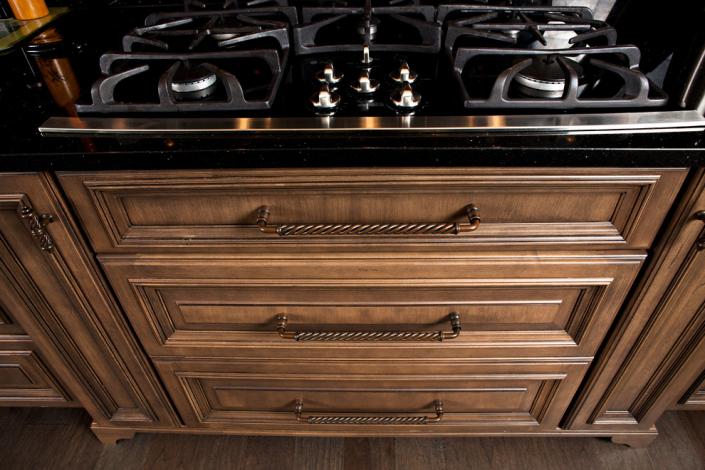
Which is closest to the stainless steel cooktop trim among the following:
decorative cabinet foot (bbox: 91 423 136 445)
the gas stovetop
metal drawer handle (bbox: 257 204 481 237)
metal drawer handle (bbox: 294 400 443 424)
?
the gas stovetop

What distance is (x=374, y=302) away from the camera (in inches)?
32.3

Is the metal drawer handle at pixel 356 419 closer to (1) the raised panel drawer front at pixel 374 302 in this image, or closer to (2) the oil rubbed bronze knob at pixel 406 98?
(1) the raised panel drawer front at pixel 374 302

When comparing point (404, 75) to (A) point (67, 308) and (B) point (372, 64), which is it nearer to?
(B) point (372, 64)

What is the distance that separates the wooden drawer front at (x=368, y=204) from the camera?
663mm

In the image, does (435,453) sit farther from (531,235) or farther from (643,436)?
(531,235)

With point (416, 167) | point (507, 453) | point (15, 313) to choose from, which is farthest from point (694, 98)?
point (15, 313)

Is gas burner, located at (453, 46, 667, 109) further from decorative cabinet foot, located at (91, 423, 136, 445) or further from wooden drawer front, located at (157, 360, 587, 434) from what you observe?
decorative cabinet foot, located at (91, 423, 136, 445)

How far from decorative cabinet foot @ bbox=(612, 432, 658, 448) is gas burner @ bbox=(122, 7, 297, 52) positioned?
1.12 meters

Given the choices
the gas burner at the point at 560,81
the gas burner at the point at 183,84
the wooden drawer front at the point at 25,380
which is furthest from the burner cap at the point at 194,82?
the wooden drawer front at the point at 25,380

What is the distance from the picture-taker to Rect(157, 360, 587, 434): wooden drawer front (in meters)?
0.94

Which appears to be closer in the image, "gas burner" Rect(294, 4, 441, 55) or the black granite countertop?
the black granite countertop

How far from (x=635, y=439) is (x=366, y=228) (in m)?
0.91

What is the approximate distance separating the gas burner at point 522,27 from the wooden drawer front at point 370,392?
1.86 feet

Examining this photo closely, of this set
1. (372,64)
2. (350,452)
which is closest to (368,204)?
(372,64)
